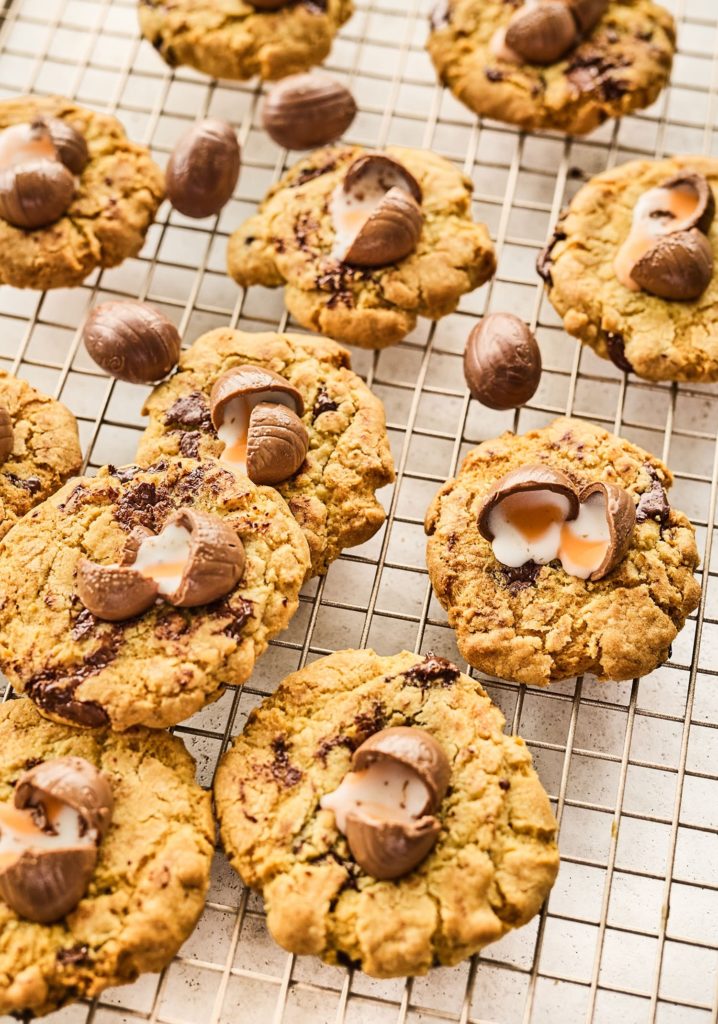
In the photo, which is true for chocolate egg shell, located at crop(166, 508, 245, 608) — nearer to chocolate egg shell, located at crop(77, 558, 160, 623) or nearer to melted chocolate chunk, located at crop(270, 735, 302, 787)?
chocolate egg shell, located at crop(77, 558, 160, 623)

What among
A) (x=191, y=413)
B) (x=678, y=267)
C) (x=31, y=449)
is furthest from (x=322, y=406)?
(x=678, y=267)

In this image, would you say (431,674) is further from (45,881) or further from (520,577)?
(45,881)

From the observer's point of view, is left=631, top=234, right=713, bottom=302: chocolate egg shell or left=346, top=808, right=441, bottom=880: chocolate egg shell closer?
left=346, top=808, right=441, bottom=880: chocolate egg shell

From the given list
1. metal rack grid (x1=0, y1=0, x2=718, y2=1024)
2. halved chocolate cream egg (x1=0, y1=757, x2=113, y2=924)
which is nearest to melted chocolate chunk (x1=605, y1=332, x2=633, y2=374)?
metal rack grid (x1=0, y1=0, x2=718, y2=1024)

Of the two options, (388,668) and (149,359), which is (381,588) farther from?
(149,359)

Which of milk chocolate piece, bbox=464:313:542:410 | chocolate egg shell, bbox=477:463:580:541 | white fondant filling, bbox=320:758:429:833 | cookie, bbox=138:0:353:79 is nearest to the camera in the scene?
white fondant filling, bbox=320:758:429:833

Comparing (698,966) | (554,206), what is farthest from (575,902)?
(554,206)
